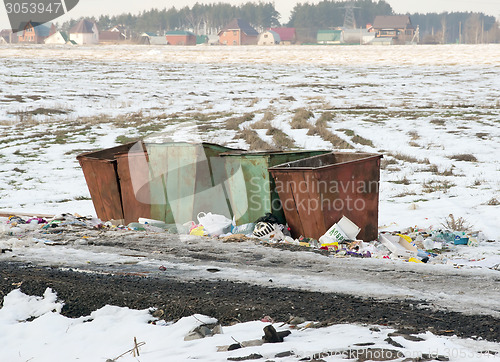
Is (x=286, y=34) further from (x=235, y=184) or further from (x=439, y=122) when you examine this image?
(x=235, y=184)

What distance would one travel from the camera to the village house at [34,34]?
11038 centimetres

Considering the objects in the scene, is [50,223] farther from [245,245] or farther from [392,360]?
[392,360]

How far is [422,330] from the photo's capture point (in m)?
3.90

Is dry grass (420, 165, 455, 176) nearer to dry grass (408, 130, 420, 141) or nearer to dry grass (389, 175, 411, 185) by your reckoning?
dry grass (389, 175, 411, 185)

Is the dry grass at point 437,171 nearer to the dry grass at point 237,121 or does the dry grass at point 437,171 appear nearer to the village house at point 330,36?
the dry grass at point 237,121

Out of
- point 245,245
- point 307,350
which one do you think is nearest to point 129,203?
point 245,245

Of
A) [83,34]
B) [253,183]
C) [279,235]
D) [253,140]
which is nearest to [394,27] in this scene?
[83,34]

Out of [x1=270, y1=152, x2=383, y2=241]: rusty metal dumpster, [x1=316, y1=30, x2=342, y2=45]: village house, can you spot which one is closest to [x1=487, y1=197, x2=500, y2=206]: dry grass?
[x1=270, y1=152, x2=383, y2=241]: rusty metal dumpster

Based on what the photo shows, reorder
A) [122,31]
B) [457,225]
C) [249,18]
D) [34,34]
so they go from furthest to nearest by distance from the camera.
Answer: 1. [249,18]
2. [122,31]
3. [34,34]
4. [457,225]

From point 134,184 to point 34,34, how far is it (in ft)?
378

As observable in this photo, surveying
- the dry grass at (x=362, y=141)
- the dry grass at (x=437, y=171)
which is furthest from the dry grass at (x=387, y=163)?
the dry grass at (x=362, y=141)

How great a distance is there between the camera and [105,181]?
8148 mm

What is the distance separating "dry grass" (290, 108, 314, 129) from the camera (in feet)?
59.7

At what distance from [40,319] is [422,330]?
9.44 feet
